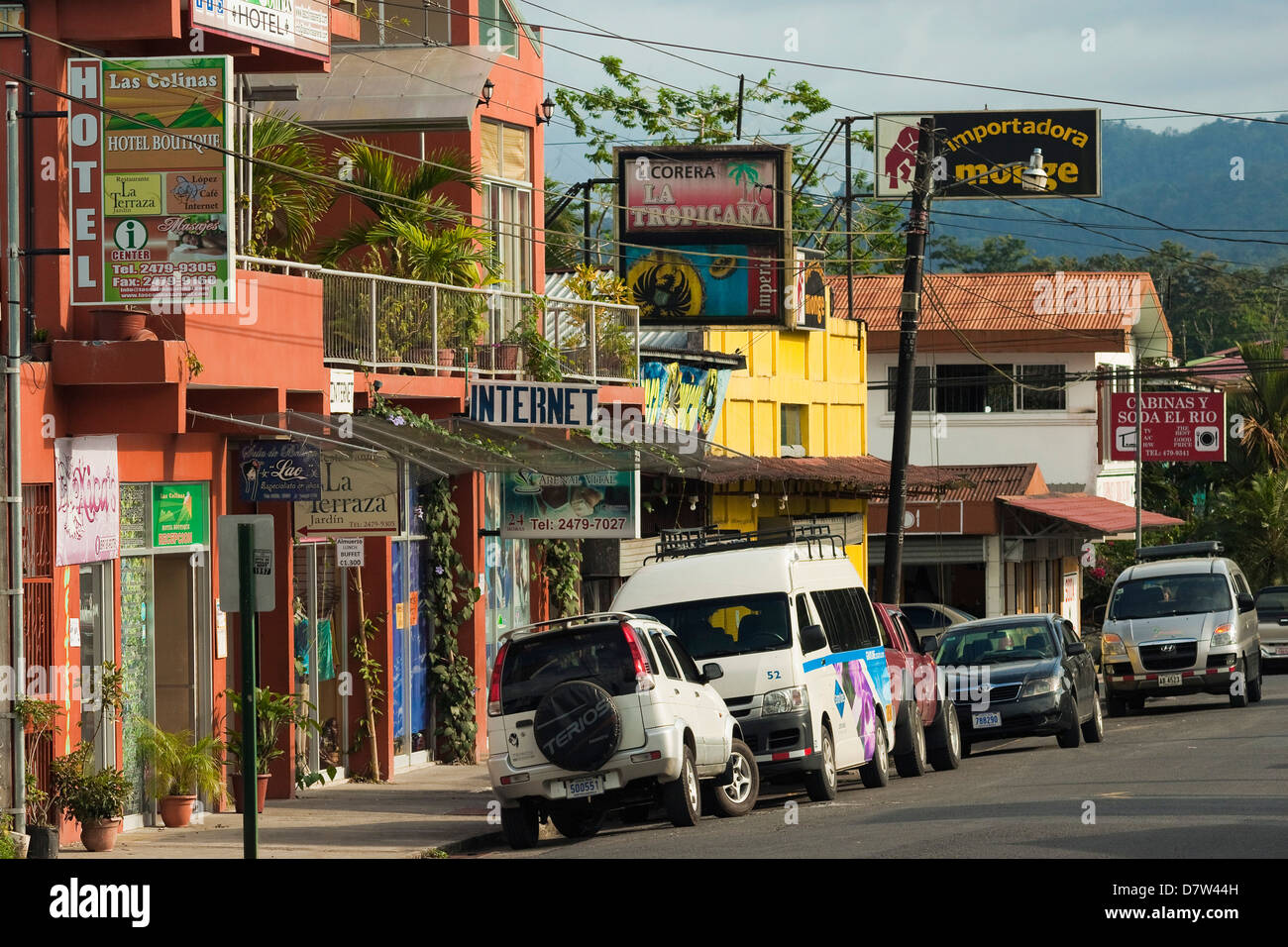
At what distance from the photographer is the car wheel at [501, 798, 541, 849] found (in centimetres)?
1684

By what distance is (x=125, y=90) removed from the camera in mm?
17078

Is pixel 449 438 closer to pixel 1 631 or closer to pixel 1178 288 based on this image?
pixel 1 631

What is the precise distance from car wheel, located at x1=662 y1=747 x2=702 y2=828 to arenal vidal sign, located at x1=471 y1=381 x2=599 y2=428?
7.56 m

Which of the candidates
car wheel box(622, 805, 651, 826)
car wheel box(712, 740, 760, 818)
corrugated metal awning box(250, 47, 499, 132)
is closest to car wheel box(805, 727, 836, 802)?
car wheel box(712, 740, 760, 818)

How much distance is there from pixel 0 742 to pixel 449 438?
7209mm

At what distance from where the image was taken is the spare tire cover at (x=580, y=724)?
16203 millimetres

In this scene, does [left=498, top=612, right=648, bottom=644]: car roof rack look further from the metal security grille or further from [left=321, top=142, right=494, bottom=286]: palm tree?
[left=321, top=142, right=494, bottom=286]: palm tree

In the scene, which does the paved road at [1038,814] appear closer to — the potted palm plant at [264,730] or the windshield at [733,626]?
the windshield at [733,626]

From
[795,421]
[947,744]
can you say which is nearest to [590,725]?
[947,744]

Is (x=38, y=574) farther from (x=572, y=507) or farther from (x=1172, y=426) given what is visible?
(x=1172, y=426)

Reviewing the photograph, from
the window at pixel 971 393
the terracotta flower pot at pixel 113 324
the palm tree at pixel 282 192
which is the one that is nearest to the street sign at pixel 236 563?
the terracotta flower pot at pixel 113 324

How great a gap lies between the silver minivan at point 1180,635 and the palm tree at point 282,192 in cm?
1410

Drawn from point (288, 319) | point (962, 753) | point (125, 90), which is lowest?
point (962, 753)
